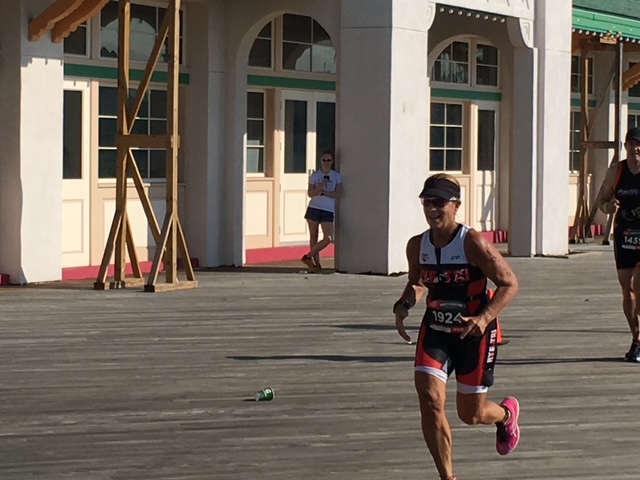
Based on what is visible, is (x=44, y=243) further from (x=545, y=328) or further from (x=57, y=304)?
(x=545, y=328)

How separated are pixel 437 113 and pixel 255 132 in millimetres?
5201

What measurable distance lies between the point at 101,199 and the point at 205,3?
3232 millimetres

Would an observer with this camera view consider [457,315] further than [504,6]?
No

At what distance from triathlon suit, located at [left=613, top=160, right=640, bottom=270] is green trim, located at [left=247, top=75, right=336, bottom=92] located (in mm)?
9832

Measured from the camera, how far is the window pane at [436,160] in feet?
86.8

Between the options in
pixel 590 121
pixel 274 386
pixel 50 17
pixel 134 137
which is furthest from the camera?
pixel 590 121

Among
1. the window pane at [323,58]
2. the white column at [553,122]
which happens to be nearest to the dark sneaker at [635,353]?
the window pane at [323,58]

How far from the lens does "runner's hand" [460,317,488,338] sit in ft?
24.3

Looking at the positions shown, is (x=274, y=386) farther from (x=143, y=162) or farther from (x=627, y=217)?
(x=143, y=162)

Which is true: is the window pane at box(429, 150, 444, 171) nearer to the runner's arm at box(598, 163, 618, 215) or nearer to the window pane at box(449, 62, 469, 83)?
the window pane at box(449, 62, 469, 83)

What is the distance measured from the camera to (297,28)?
22.5m

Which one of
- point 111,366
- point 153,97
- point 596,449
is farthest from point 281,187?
point 596,449

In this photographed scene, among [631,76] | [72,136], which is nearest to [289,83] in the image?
[72,136]

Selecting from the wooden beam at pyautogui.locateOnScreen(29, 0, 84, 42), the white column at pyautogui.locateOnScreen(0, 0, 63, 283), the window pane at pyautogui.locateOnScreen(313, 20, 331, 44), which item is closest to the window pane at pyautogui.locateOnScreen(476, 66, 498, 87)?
the window pane at pyautogui.locateOnScreen(313, 20, 331, 44)
